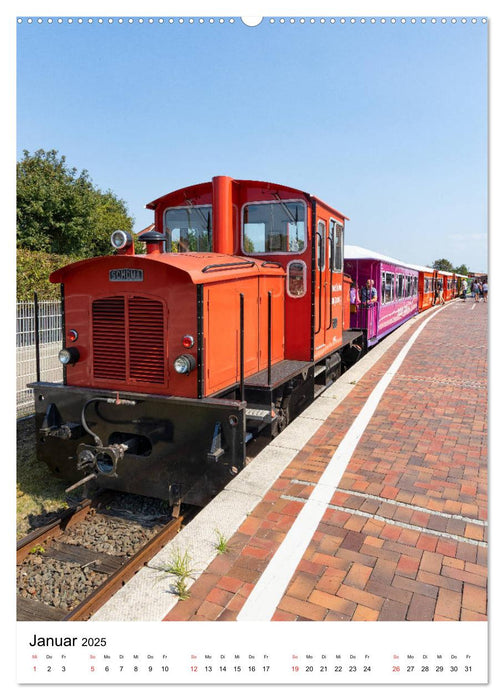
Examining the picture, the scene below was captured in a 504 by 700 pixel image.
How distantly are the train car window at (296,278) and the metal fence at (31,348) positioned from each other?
3.51 metres

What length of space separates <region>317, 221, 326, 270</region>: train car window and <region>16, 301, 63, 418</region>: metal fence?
388 centimetres

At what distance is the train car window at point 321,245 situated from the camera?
19.8 ft

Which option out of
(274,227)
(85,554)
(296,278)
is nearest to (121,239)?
(274,227)

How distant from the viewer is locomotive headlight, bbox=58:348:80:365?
15.2 feet

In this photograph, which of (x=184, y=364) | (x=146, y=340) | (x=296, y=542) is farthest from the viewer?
(x=146, y=340)

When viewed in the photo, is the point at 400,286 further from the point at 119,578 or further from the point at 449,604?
the point at 119,578

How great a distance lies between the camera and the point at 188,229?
5855 mm

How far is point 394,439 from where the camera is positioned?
5676mm

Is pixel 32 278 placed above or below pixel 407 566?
above

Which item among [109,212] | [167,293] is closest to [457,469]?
[167,293]

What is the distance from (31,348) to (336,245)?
17.2 ft

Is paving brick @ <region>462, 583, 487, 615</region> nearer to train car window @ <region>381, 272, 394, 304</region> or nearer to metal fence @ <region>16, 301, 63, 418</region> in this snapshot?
metal fence @ <region>16, 301, 63, 418</region>

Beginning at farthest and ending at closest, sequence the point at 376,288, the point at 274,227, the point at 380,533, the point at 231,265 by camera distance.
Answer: the point at 376,288 < the point at 274,227 < the point at 231,265 < the point at 380,533

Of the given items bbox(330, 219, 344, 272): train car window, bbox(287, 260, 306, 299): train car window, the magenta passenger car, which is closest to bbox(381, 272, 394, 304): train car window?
the magenta passenger car
